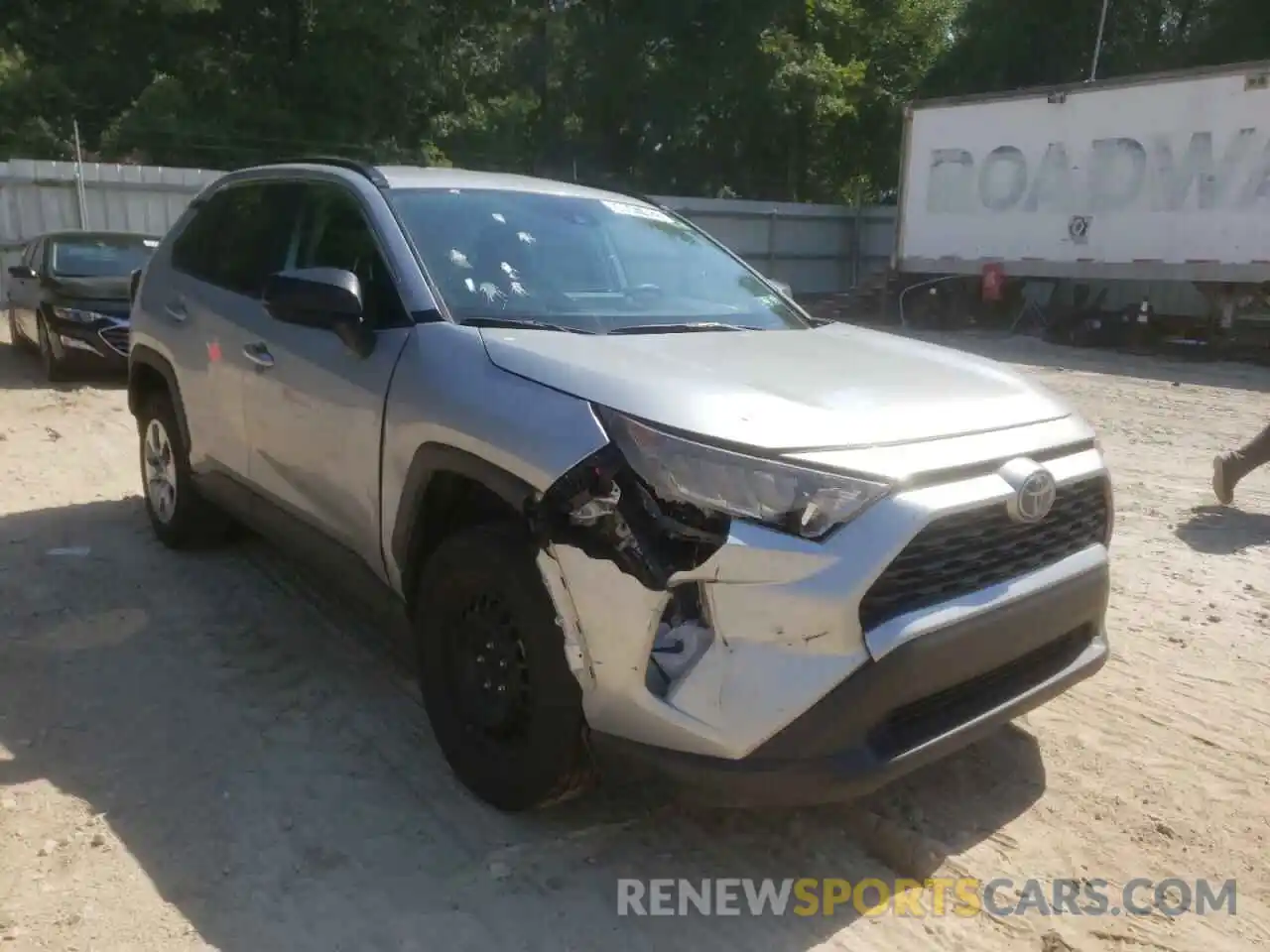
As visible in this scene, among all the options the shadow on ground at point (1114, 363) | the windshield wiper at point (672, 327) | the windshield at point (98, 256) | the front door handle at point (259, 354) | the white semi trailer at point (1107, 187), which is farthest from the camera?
the white semi trailer at point (1107, 187)

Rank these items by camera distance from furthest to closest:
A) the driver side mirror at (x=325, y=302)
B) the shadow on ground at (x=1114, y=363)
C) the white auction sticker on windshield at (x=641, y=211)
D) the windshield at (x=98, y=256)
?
the shadow on ground at (x=1114, y=363)
the windshield at (x=98, y=256)
the white auction sticker on windshield at (x=641, y=211)
the driver side mirror at (x=325, y=302)

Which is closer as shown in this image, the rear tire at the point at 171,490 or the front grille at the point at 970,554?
the front grille at the point at 970,554

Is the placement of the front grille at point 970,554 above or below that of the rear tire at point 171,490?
above

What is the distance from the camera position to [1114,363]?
47.1 feet

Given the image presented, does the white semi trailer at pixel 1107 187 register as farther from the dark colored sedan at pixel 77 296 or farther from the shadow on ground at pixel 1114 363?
the dark colored sedan at pixel 77 296

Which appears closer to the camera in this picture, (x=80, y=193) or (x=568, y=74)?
(x=80, y=193)

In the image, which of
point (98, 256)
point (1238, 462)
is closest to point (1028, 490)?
point (1238, 462)

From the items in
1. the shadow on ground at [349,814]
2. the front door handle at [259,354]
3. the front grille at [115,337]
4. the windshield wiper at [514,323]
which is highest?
the windshield wiper at [514,323]

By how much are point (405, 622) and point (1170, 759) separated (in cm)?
253

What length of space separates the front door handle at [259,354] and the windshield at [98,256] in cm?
731

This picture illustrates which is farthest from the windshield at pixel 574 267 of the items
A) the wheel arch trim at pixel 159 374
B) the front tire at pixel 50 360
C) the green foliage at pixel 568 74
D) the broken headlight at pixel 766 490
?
the green foliage at pixel 568 74

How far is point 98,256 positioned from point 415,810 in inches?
382

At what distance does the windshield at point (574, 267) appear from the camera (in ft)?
11.2

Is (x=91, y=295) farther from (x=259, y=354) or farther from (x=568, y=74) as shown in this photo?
(x=568, y=74)
